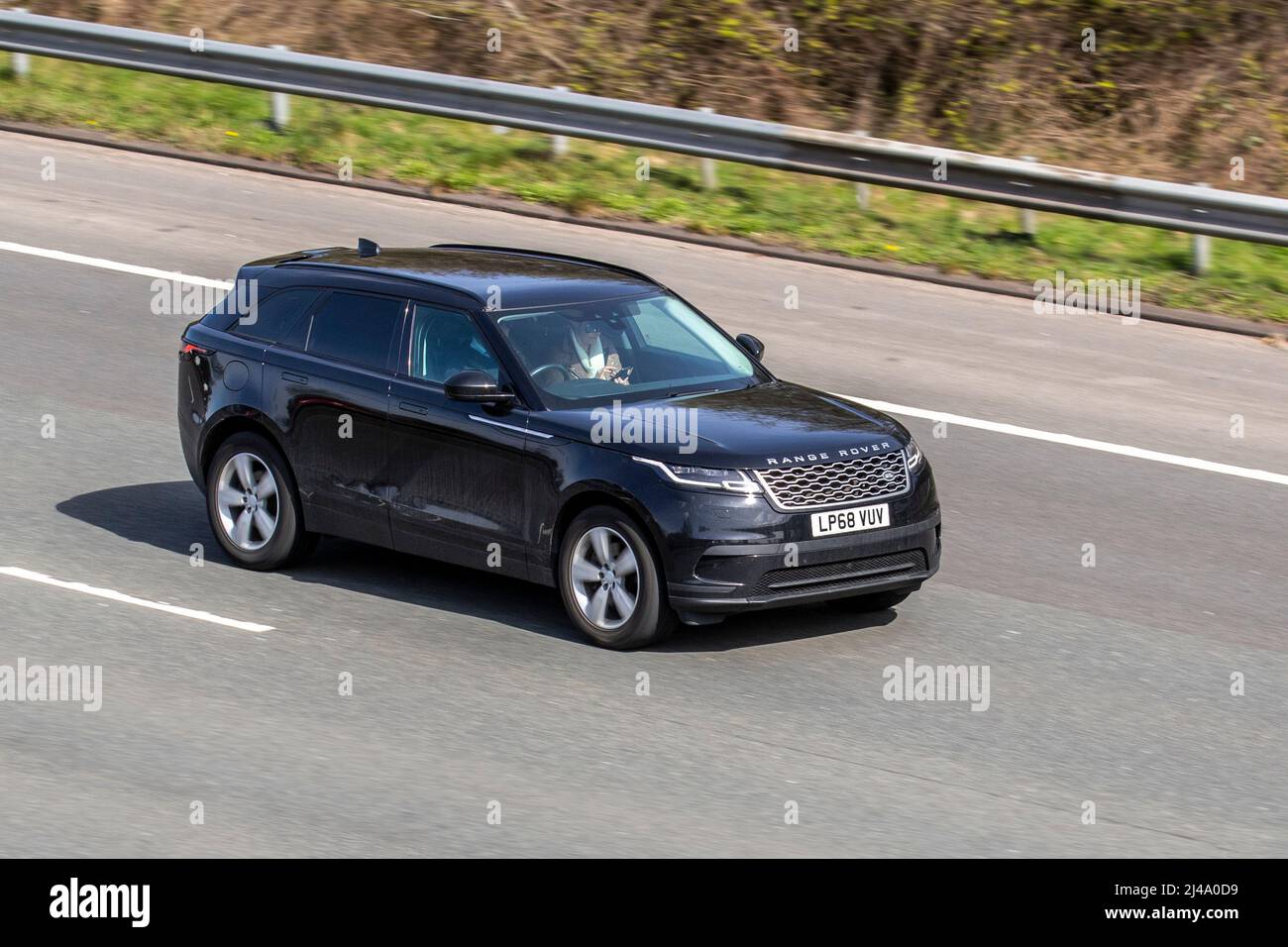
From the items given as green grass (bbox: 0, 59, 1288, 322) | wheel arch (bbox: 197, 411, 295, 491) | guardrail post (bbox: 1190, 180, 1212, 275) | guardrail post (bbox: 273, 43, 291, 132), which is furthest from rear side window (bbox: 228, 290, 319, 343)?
guardrail post (bbox: 273, 43, 291, 132)

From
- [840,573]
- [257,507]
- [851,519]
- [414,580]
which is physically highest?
[851,519]

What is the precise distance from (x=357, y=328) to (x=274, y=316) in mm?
694

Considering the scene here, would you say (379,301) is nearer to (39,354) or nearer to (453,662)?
(453,662)

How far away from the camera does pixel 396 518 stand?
10.4 meters

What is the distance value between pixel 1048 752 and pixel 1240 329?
8836 mm

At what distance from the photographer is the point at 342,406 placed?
10.6 metres

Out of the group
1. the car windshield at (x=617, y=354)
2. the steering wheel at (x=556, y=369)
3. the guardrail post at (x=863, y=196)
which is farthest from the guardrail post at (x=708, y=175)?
the steering wheel at (x=556, y=369)

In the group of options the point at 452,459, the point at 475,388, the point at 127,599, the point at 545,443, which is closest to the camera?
the point at 545,443

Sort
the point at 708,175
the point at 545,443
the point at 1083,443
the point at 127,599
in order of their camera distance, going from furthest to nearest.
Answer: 1. the point at 708,175
2. the point at 1083,443
3. the point at 127,599
4. the point at 545,443

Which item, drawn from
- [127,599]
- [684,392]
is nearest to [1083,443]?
[684,392]

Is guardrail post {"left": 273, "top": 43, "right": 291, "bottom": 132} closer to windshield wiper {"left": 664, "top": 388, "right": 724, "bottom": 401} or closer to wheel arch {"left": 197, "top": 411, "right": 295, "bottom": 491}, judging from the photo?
wheel arch {"left": 197, "top": 411, "right": 295, "bottom": 491}

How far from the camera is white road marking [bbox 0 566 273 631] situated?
9945 mm

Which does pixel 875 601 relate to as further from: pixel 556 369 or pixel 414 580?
pixel 414 580

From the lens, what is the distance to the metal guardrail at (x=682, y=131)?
693 inches
